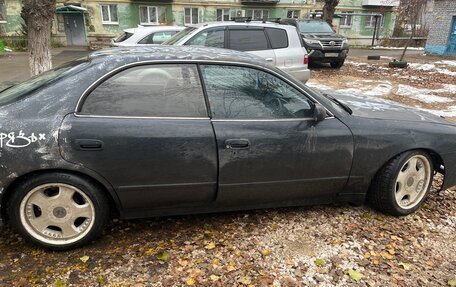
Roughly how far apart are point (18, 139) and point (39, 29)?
15.2 feet

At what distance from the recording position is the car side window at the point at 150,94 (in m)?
2.59

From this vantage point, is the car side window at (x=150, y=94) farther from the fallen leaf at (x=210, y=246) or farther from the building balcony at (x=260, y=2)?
the building balcony at (x=260, y=2)

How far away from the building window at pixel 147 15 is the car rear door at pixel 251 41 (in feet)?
65.1

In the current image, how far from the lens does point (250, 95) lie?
2.89 metres

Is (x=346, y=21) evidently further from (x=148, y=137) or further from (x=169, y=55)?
(x=148, y=137)

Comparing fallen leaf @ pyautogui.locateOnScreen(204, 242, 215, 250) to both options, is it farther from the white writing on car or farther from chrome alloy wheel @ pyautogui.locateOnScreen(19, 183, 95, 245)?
the white writing on car

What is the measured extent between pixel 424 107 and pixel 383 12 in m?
26.6

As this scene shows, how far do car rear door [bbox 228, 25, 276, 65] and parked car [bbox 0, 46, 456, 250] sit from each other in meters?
4.26

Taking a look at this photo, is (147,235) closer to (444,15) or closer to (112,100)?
(112,100)

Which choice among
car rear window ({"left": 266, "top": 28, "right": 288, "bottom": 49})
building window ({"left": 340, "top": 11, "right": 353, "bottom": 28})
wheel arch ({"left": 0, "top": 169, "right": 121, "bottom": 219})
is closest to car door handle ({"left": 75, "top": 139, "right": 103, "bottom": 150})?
wheel arch ({"left": 0, "top": 169, "right": 121, "bottom": 219})

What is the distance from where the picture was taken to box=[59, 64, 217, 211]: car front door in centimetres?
249

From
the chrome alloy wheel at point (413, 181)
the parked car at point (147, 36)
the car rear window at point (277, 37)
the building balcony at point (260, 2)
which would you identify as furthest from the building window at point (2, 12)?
the chrome alloy wheel at point (413, 181)

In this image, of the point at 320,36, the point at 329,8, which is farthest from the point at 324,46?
the point at 329,8

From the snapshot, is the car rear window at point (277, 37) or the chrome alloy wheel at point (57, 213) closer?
the chrome alloy wheel at point (57, 213)
